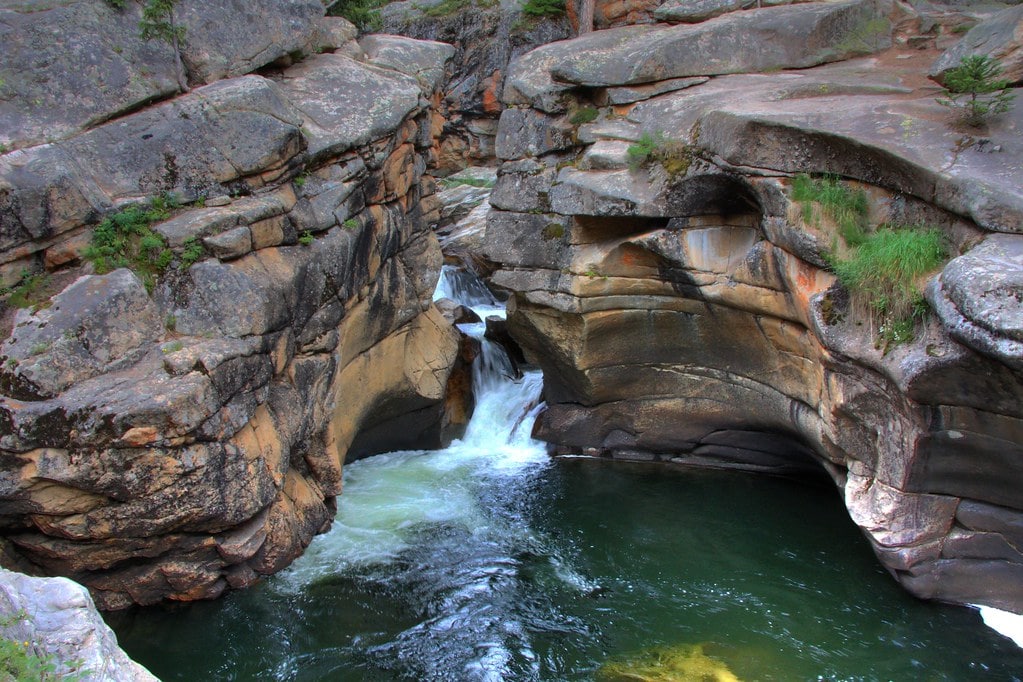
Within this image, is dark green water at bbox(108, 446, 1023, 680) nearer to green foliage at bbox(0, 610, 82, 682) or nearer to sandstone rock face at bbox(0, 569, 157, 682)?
sandstone rock face at bbox(0, 569, 157, 682)

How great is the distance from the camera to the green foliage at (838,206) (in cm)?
979

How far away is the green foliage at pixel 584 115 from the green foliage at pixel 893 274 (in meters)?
5.42

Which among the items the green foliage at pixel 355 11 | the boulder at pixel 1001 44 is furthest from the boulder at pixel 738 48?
the green foliage at pixel 355 11

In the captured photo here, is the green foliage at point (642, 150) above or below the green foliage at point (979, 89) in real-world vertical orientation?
below

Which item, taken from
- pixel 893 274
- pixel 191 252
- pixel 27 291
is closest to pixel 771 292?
pixel 893 274

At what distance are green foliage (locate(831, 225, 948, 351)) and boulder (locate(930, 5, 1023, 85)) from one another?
248cm

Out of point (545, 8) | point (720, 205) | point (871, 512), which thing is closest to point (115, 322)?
point (720, 205)

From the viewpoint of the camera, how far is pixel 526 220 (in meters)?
13.9

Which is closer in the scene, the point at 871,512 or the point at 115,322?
the point at 115,322

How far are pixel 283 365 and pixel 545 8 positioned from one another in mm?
15463

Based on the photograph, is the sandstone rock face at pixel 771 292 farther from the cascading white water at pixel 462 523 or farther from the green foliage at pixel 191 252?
the green foliage at pixel 191 252

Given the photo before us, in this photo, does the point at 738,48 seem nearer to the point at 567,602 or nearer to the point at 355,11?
the point at 355,11

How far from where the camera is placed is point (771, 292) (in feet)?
37.3

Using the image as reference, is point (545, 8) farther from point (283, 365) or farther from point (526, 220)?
point (283, 365)
